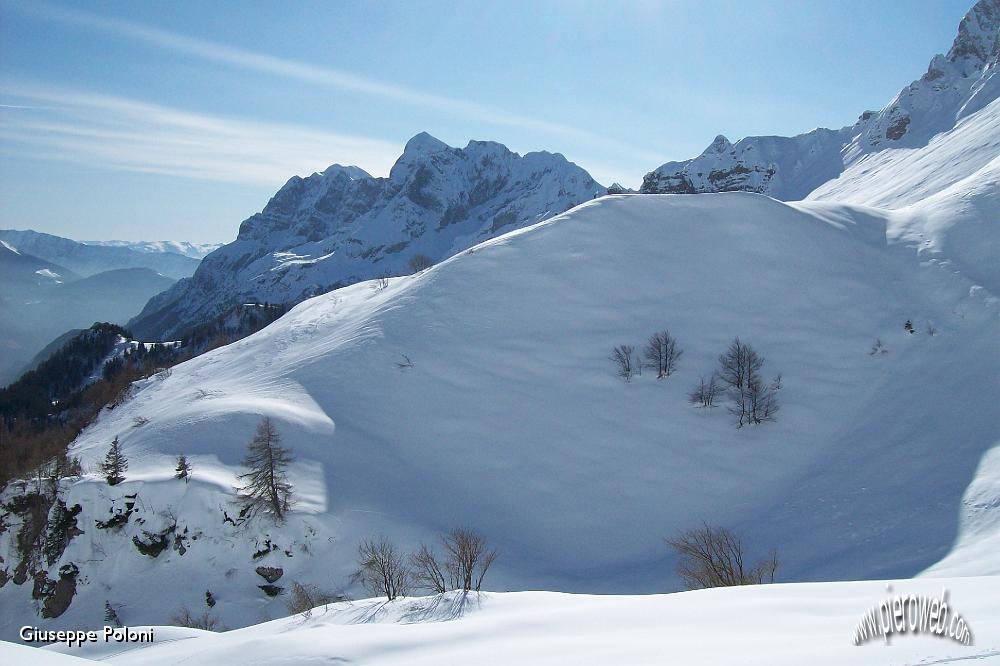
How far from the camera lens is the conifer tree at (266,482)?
28.4 m

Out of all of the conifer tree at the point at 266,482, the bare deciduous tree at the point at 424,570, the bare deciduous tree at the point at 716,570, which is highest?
the conifer tree at the point at 266,482

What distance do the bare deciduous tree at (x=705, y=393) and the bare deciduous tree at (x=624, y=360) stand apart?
172 inches

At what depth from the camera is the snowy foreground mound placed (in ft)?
25.2

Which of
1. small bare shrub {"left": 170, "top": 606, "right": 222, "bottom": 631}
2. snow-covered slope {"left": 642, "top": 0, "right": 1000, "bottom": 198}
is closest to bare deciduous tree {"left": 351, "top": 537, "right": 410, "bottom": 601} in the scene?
small bare shrub {"left": 170, "top": 606, "right": 222, "bottom": 631}

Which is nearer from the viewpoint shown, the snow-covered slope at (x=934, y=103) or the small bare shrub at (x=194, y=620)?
the small bare shrub at (x=194, y=620)

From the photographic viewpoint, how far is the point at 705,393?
122ft

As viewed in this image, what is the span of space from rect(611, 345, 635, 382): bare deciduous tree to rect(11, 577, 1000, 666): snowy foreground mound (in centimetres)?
2474

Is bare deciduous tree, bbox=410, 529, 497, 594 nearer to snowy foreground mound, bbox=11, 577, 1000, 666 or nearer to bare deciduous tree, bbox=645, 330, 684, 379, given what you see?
snowy foreground mound, bbox=11, 577, 1000, 666

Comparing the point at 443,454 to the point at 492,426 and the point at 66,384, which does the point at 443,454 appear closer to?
the point at 492,426

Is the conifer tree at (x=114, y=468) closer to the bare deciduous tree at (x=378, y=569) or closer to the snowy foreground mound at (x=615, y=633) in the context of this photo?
the bare deciduous tree at (x=378, y=569)

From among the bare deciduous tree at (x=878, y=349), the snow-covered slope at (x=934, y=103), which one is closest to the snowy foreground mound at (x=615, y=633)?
the bare deciduous tree at (x=878, y=349)

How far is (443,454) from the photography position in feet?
113

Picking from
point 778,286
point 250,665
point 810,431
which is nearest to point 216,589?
point 250,665

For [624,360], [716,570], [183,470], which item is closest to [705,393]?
[624,360]
